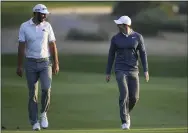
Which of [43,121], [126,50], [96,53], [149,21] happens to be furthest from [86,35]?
[43,121]

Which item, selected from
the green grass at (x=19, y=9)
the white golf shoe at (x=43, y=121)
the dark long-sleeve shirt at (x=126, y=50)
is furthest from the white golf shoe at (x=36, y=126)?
the green grass at (x=19, y=9)

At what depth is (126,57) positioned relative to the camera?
913cm

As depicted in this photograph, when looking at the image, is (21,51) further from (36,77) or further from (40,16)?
(40,16)

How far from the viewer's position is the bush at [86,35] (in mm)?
13875

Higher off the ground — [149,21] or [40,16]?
[40,16]

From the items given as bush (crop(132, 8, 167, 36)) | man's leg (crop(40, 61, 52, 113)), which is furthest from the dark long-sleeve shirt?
Result: bush (crop(132, 8, 167, 36))

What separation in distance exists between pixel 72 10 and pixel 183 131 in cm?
547

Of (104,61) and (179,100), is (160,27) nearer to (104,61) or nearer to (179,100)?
(104,61)

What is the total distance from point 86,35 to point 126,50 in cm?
491

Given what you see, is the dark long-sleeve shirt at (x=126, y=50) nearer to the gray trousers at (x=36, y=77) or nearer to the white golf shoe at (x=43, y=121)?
the gray trousers at (x=36, y=77)

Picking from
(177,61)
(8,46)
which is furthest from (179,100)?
(8,46)

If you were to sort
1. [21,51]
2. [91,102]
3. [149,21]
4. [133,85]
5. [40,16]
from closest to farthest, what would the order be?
[40,16], [21,51], [133,85], [91,102], [149,21]

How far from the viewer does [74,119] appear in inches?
439

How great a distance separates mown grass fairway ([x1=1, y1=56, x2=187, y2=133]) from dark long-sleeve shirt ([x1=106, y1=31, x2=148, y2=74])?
110cm
